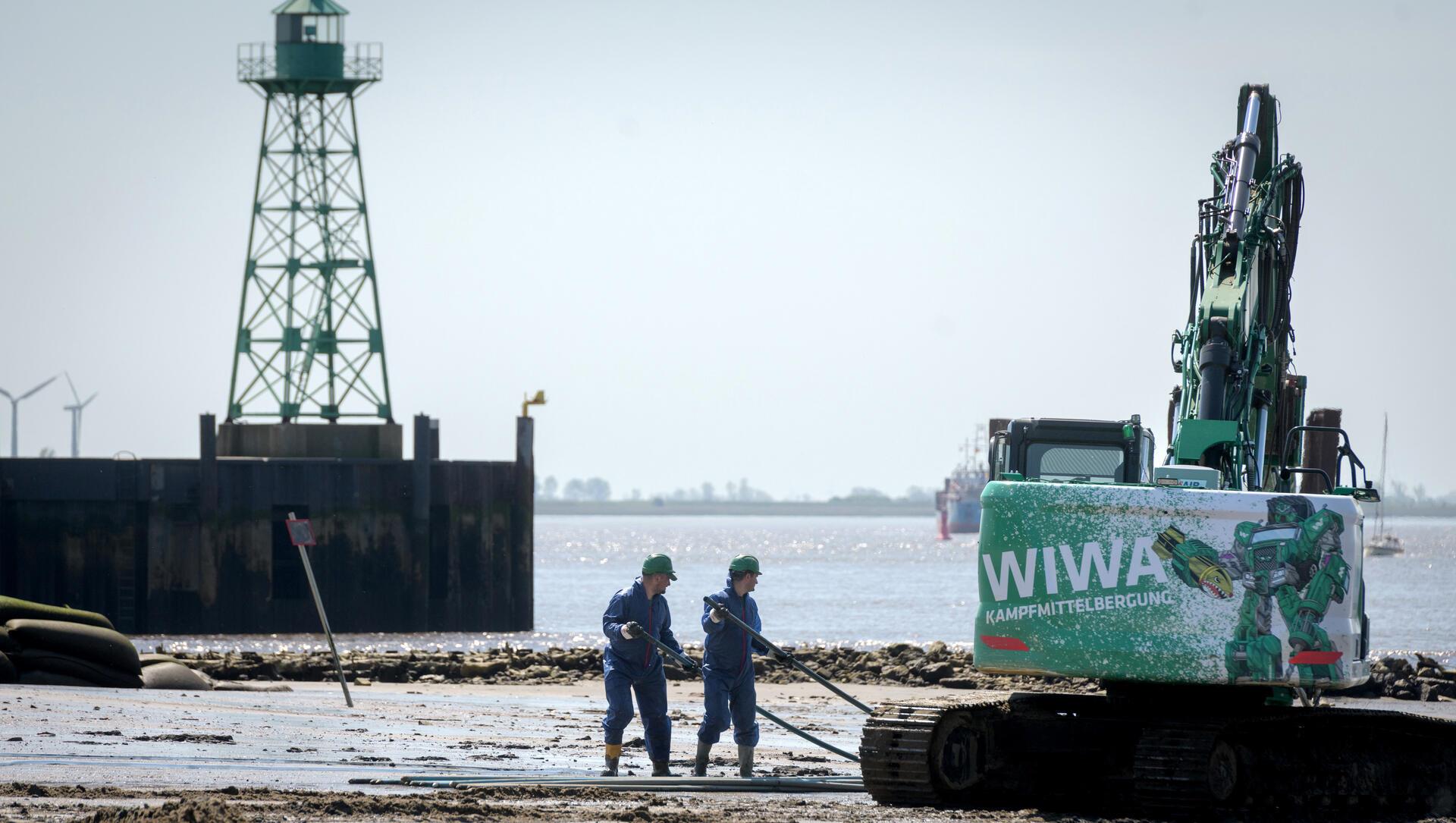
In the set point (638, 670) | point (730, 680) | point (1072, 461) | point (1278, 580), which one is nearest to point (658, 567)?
point (638, 670)

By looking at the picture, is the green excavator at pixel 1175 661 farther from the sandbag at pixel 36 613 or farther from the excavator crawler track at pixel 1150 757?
the sandbag at pixel 36 613

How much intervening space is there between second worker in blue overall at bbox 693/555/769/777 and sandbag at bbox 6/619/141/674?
10350 mm

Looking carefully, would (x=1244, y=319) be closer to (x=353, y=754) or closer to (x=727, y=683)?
(x=727, y=683)

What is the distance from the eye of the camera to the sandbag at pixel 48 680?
2203 cm

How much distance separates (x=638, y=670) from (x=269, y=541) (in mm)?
29032

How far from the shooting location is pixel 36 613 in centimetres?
2352

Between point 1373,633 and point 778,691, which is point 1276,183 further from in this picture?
point 1373,633

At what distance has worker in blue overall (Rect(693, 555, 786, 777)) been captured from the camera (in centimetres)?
1467

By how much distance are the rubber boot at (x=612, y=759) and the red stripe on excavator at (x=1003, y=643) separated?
333 cm

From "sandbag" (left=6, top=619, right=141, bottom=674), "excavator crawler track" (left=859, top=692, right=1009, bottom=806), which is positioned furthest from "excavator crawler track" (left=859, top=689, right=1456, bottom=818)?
"sandbag" (left=6, top=619, right=141, bottom=674)

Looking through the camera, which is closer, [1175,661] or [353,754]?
[1175,661]

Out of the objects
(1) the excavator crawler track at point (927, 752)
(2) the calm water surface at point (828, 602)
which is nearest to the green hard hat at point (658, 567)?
(1) the excavator crawler track at point (927, 752)

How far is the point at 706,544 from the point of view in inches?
6742

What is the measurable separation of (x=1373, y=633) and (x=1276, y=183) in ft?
129
